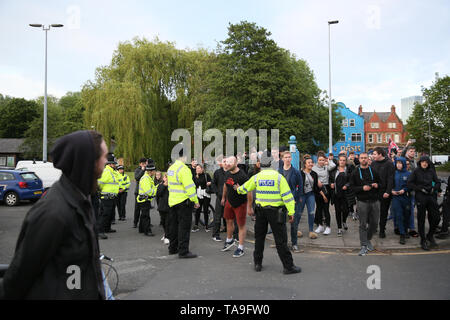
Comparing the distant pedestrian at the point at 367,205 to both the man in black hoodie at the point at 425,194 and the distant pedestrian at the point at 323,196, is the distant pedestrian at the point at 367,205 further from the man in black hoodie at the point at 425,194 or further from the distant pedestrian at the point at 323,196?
the distant pedestrian at the point at 323,196

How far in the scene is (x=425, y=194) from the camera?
7406 millimetres

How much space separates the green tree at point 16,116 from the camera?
69.2 m

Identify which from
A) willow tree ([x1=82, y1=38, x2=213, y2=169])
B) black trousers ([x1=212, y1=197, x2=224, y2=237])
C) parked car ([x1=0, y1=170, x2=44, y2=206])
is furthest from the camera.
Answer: willow tree ([x1=82, y1=38, x2=213, y2=169])

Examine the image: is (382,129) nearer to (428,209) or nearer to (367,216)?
(428,209)

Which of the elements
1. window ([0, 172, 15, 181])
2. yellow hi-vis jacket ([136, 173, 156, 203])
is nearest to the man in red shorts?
yellow hi-vis jacket ([136, 173, 156, 203])

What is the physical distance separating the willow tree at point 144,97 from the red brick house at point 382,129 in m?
55.2

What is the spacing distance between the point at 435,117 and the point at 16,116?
74.2 m

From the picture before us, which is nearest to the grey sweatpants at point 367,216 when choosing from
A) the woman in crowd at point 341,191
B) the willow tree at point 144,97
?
the woman in crowd at point 341,191

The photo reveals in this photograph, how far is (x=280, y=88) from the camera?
32.9 metres

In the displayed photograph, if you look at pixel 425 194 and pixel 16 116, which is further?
pixel 16 116

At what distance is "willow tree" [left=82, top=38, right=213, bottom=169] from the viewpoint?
102 ft

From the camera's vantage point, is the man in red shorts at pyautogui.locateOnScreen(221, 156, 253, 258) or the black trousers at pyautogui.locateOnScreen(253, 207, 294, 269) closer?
the black trousers at pyautogui.locateOnScreen(253, 207, 294, 269)

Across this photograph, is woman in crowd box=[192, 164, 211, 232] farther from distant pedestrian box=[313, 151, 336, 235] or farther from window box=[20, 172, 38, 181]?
window box=[20, 172, 38, 181]

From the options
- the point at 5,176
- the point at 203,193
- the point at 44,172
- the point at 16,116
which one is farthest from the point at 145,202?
the point at 16,116
